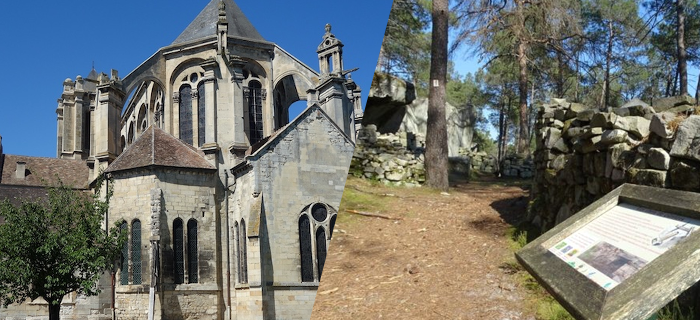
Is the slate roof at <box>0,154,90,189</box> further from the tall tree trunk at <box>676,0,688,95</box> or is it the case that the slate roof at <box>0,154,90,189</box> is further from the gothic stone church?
the tall tree trunk at <box>676,0,688,95</box>

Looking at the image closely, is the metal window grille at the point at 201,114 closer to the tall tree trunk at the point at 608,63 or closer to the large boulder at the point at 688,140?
the tall tree trunk at the point at 608,63

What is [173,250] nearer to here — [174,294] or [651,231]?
[174,294]

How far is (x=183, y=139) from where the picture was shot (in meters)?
28.1

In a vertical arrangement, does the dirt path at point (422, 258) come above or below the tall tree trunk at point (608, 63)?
below

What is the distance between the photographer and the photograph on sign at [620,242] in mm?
1919

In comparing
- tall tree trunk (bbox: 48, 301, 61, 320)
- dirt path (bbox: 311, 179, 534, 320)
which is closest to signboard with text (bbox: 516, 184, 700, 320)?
dirt path (bbox: 311, 179, 534, 320)

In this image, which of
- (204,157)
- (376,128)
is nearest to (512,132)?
(376,128)

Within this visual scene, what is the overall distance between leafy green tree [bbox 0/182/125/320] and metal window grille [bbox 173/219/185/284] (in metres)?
4.83

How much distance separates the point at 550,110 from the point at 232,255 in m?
20.8

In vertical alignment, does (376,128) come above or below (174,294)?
above

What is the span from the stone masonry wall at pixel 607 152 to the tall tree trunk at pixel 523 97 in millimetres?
221

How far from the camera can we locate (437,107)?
451 centimetres

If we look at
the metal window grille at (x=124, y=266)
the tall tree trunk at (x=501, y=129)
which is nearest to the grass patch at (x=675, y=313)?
the tall tree trunk at (x=501, y=129)

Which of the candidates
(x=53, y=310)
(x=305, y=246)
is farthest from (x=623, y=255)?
(x=305, y=246)
